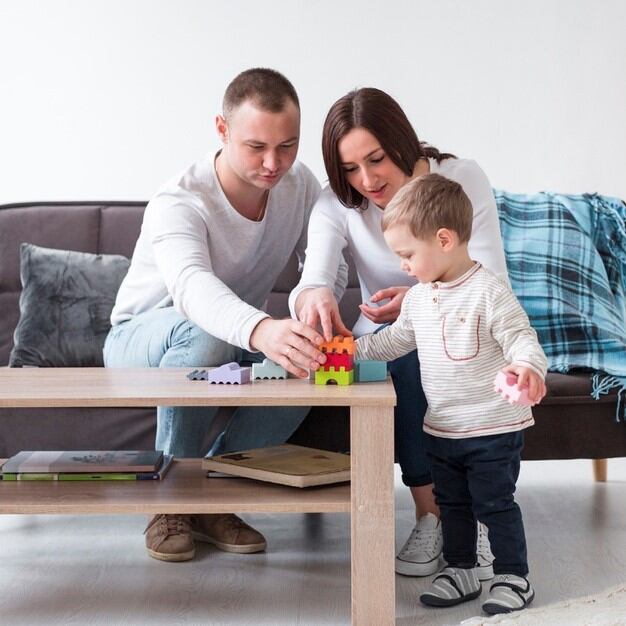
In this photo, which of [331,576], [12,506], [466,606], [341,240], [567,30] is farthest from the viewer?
[567,30]

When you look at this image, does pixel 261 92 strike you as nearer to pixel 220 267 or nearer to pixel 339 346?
pixel 220 267

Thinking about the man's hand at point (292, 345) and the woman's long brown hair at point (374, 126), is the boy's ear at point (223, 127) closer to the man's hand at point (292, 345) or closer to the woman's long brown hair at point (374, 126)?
the woman's long brown hair at point (374, 126)

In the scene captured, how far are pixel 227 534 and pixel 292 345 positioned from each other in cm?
57

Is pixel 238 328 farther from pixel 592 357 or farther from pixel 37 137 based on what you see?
pixel 37 137

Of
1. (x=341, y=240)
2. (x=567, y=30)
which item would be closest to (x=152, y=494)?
(x=341, y=240)

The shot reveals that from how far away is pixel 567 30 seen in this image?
3230mm

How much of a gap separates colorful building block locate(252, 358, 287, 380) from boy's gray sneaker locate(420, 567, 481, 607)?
44 centimetres

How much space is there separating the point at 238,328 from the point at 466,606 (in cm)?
61

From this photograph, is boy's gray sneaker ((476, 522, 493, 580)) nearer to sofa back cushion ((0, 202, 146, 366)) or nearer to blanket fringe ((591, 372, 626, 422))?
blanket fringe ((591, 372, 626, 422))

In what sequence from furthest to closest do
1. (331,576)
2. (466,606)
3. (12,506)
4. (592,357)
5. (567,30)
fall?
1. (567,30)
2. (592,357)
3. (331,576)
4. (466,606)
5. (12,506)

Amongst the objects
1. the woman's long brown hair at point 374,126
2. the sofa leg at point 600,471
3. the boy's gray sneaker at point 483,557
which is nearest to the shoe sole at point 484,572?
the boy's gray sneaker at point 483,557

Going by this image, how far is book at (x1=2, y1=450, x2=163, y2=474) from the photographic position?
1725mm

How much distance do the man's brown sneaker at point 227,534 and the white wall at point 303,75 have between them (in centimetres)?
148

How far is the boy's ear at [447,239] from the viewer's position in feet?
5.27
